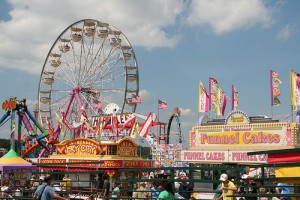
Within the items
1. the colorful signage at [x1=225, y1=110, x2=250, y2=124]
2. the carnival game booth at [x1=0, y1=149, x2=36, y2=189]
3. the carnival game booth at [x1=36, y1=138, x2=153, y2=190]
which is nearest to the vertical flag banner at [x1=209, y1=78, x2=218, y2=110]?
the colorful signage at [x1=225, y1=110, x2=250, y2=124]

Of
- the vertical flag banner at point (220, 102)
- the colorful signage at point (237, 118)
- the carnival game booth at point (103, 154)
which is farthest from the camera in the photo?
the vertical flag banner at point (220, 102)

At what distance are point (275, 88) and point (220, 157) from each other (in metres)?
5.61

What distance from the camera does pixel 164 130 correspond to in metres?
43.3

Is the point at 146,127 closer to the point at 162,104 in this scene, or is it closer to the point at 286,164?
the point at 162,104

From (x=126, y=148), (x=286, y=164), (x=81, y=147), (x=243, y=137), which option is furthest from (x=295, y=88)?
(x=286, y=164)

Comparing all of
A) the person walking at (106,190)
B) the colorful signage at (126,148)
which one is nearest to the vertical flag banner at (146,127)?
the colorful signage at (126,148)

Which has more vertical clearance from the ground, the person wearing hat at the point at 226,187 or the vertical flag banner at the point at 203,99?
the vertical flag banner at the point at 203,99

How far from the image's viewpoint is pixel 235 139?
26250mm

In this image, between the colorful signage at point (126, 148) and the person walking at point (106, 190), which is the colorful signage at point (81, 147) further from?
the person walking at point (106, 190)

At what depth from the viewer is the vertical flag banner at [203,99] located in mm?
31703

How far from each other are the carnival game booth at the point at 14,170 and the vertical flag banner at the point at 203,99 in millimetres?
15754

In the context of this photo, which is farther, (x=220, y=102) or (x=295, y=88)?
(x=220, y=102)

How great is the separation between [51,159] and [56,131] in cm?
1416

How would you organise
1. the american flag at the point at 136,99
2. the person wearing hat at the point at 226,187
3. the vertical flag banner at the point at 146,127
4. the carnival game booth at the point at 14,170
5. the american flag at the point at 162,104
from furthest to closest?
the american flag at the point at 162,104
the american flag at the point at 136,99
the vertical flag banner at the point at 146,127
the carnival game booth at the point at 14,170
the person wearing hat at the point at 226,187
